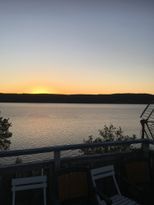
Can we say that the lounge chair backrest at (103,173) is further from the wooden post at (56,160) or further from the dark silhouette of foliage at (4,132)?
the dark silhouette of foliage at (4,132)

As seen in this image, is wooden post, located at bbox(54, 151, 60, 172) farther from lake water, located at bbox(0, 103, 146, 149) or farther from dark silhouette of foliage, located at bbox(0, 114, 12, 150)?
lake water, located at bbox(0, 103, 146, 149)

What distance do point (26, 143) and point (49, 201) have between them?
3303 cm

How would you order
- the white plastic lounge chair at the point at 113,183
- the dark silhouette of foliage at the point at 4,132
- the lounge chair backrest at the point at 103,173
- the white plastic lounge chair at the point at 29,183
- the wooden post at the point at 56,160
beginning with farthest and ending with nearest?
1. the dark silhouette of foliage at the point at 4,132
2. the lounge chair backrest at the point at 103,173
3. the wooden post at the point at 56,160
4. the white plastic lounge chair at the point at 113,183
5. the white plastic lounge chair at the point at 29,183

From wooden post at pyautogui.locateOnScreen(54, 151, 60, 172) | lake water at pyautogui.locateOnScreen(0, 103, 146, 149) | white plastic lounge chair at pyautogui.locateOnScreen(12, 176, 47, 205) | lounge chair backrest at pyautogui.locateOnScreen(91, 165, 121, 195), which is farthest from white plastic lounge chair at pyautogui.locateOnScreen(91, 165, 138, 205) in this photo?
lake water at pyautogui.locateOnScreen(0, 103, 146, 149)

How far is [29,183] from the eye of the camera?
448 centimetres

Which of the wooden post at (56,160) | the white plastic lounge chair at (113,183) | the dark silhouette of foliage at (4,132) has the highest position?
the dark silhouette of foliage at (4,132)

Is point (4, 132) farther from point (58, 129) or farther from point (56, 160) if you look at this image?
point (58, 129)

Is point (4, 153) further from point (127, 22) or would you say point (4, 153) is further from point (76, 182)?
point (127, 22)

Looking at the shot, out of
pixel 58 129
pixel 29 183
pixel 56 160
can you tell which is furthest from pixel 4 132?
pixel 58 129

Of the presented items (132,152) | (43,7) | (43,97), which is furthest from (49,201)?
(43,97)

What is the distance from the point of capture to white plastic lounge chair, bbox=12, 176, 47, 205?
437 centimetres

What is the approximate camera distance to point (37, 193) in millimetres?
4656

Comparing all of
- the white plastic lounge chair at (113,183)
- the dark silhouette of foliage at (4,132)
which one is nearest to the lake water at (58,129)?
the dark silhouette of foliage at (4,132)

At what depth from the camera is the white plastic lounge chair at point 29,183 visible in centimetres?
437
